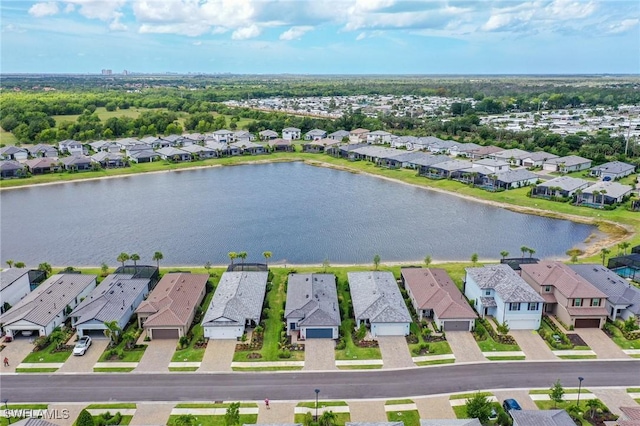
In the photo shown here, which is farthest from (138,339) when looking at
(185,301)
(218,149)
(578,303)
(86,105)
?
(86,105)

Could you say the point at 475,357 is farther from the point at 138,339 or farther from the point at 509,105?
the point at 509,105

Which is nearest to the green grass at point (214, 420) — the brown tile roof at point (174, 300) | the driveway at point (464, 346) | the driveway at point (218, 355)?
the driveway at point (218, 355)

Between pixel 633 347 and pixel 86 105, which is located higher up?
pixel 86 105

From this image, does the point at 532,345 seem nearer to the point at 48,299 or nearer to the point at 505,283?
the point at 505,283

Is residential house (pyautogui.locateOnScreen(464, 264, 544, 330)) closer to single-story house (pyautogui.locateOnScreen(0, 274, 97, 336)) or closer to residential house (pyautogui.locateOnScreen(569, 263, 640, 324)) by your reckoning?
residential house (pyautogui.locateOnScreen(569, 263, 640, 324))

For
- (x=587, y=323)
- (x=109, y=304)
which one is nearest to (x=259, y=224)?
(x=109, y=304)

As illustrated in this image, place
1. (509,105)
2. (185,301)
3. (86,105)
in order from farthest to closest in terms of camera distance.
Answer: (509,105)
(86,105)
(185,301)
